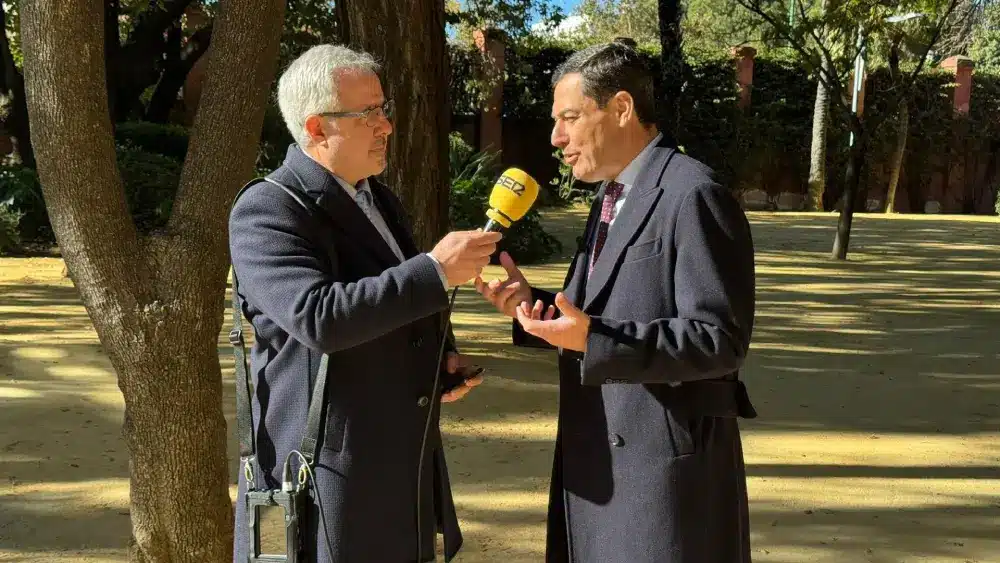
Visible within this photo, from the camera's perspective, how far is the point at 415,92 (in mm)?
6543

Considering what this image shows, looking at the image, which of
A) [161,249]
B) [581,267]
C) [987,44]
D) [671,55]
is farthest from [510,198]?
[987,44]

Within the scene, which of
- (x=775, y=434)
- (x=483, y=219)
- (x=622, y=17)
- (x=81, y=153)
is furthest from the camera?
(x=622, y=17)

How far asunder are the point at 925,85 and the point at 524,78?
11463mm

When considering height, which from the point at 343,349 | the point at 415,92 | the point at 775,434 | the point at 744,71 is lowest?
the point at 775,434

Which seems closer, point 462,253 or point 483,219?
point 462,253

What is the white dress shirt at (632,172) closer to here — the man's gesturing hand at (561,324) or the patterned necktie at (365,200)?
the man's gesturing hand at (561,324)

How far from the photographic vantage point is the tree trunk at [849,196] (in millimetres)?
16047

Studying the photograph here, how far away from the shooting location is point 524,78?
2608 cm

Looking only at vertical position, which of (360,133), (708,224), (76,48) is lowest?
(708,224)

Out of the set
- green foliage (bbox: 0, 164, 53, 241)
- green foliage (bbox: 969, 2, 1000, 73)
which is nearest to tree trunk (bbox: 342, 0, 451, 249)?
green foliage (bbox: 0, 164, 53, 241)

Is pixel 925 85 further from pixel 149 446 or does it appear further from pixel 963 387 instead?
pixel 149 446

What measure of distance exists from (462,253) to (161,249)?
5.61 feet

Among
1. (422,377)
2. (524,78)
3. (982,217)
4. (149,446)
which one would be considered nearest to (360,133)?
(422,377)

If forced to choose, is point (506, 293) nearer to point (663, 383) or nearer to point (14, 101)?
point (663, 383)
